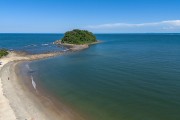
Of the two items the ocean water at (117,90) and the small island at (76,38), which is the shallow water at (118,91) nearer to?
the ocean water at (117,90)

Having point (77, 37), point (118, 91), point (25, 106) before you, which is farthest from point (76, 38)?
point (25, 106)

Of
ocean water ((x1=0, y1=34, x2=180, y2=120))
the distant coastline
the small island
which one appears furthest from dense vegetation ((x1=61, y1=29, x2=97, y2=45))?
the distant coastline

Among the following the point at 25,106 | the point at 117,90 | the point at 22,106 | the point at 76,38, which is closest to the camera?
the point at 22,106

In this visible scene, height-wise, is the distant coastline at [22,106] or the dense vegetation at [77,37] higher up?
the dense vegetation at [77,37]

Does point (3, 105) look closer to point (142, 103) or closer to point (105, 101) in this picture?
point (105, 101)

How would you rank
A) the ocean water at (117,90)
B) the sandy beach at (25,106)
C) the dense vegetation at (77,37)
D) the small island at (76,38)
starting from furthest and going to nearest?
1. the dense vegetation at (77,37)
2. the small island at (76,38)
3. the ocean water at (117,90)
4. the sandy beach at (25,106)

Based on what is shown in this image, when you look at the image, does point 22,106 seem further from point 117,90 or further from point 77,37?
point 77,37

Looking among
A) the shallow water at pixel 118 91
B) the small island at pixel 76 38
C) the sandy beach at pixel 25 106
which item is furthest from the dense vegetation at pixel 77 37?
the sandy beach at pixel 25 106

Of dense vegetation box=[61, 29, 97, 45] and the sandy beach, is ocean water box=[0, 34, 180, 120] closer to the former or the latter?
the sandy beach
